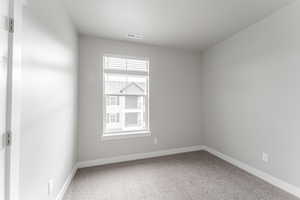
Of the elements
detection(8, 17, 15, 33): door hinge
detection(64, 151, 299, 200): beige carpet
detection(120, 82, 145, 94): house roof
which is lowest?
detection(64, 151, 299, 200): beige carpet

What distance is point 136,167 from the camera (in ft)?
8.71

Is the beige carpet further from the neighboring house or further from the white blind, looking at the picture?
the white blind

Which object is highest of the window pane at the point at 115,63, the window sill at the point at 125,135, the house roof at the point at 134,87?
the window pane at the point at 115,63

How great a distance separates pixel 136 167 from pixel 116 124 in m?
1.00

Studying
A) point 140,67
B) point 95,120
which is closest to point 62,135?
point 95,120

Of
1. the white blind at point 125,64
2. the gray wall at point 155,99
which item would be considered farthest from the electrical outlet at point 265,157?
the white blind at point 125,64

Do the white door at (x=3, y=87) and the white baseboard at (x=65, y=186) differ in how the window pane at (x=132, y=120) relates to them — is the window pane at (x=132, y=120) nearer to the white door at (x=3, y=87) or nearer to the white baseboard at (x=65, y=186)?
the white baseboard at (x=65, y=186)

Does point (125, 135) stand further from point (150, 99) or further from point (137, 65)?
point (137, 65)

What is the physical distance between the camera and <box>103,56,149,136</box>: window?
296 cm

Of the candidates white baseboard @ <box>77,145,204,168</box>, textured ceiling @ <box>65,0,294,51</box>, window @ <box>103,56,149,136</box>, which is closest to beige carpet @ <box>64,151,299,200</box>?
white baseboard @ <box>77,145,204,168</box>

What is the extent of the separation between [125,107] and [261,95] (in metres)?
2.62

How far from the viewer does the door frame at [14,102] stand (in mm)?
868

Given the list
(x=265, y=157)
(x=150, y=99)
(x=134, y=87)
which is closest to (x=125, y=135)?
(x=150, y=99)

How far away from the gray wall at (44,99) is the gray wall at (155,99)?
66 cm
